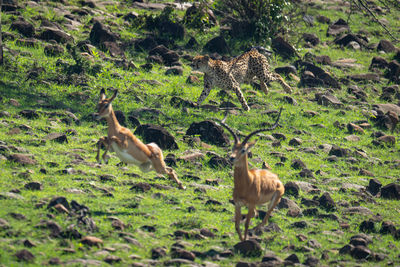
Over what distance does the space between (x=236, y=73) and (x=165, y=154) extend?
5197 mm

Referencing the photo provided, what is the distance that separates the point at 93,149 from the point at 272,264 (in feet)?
16.6

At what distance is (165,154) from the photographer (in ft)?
42.7

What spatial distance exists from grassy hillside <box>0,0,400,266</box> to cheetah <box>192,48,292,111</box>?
1.19 feet

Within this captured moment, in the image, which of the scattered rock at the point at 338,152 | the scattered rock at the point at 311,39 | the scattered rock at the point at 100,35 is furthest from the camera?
the scattered rock at the point at 311,39

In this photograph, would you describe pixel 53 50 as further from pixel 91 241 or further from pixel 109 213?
pixel 91 241

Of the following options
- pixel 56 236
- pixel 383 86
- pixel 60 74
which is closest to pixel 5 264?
pixel 56 236

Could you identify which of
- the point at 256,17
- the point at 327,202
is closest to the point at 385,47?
the point at 256,17

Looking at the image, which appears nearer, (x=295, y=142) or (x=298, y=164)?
(x=298, y=164)

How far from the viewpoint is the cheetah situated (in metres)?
17.0

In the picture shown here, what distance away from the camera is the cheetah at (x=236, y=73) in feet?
55.6

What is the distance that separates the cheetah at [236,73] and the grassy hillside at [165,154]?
1.19 feet

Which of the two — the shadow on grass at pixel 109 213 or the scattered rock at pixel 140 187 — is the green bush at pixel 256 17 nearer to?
the scattered rock at pixel 140 187

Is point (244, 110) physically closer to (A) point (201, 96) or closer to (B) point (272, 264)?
(A) point (201, 96)

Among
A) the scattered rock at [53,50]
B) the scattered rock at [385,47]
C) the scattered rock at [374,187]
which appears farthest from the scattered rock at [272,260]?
the scattered rock at [385,47]
